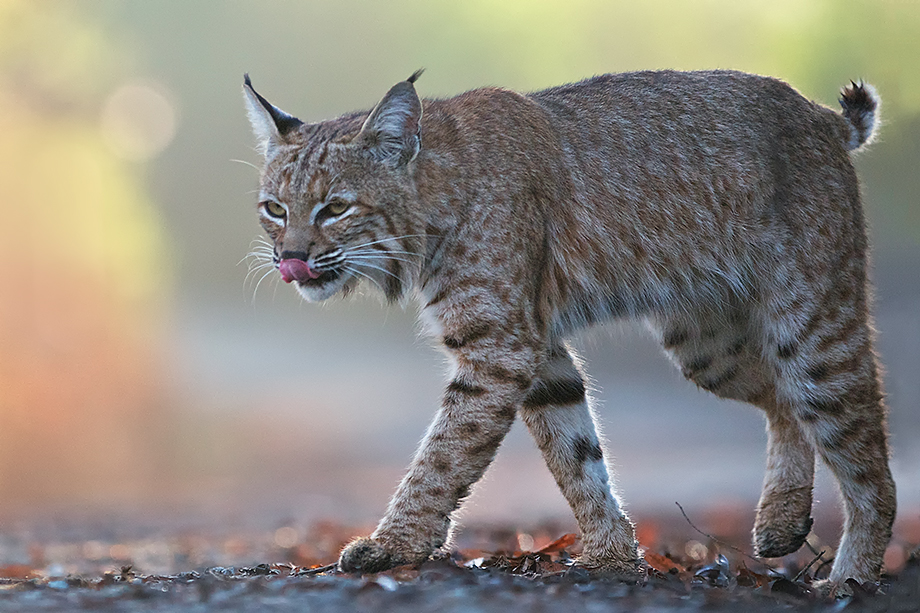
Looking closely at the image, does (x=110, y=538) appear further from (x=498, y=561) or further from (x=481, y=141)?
(x=481, y=141)

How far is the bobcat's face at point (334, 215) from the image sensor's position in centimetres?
489

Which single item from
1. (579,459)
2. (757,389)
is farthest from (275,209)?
(757,389)

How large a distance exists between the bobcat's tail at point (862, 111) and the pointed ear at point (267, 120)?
10.4 feet

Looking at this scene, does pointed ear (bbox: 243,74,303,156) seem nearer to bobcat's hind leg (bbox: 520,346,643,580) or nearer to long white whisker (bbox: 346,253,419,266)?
A: long white whisker (bbox: 346,253,419,266)

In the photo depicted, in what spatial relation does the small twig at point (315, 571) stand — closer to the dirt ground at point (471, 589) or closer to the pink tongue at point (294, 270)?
the dirt ground at point (471, 589)

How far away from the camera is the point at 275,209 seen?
5.13 metres

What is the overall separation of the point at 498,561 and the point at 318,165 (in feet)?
7.36

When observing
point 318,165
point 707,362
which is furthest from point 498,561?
point 318,165

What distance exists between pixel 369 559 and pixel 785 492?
2709mm

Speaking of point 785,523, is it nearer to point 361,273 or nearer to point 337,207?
point 361,273

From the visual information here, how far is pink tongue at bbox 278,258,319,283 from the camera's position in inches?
190

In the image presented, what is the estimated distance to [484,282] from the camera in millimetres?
4941

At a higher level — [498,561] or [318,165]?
[318,165]

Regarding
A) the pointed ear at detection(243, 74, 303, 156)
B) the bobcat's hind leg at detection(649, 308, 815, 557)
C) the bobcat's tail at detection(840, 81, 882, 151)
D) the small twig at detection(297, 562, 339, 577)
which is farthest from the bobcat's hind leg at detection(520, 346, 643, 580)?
the bobcat's tail at detection(840, 81, 882, 151)
